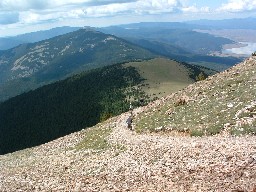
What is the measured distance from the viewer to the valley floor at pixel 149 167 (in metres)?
26.0

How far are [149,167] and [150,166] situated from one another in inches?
8.6

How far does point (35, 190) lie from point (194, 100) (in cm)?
2634

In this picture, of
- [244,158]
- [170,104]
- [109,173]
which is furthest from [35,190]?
[170,104]

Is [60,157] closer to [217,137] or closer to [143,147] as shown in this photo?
[143,147]

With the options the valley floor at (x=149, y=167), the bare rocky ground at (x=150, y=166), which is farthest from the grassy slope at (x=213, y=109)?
the valley floor at (x=149, y=167)

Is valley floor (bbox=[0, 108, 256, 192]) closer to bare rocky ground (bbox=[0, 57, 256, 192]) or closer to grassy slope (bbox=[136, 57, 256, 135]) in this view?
bare rocky ground (bbox=[0, 57, 256, 192])

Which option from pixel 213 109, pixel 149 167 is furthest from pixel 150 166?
pixel 213 109

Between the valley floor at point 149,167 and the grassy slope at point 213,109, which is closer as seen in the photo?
the valley floor at point 149,167

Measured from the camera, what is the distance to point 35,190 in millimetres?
34469

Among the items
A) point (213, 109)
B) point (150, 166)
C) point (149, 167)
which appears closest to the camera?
point (149, 167)

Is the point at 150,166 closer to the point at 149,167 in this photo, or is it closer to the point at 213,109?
the point at 149,167

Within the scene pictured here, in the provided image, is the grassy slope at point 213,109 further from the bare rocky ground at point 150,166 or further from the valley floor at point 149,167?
the valley floor at point 149,167

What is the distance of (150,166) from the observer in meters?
31.7

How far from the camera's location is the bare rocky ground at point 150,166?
85.5 ft
